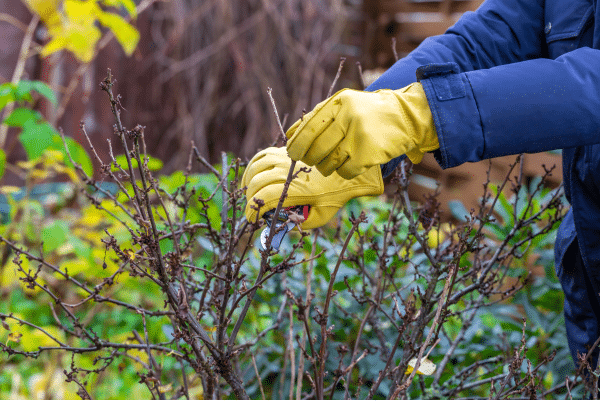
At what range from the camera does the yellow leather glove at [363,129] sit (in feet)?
2.84

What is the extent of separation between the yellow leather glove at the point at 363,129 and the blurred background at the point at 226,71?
2.62 metres

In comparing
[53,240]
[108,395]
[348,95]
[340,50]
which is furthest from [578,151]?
[340,50]

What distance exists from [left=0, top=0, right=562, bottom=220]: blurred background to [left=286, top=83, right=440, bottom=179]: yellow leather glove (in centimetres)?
262

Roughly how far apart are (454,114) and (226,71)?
10.1 ft

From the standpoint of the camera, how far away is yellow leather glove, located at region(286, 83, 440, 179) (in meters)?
0.86

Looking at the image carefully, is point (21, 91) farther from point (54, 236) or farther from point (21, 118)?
point (54, 236)

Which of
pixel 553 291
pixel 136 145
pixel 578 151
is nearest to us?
pixel 136 145

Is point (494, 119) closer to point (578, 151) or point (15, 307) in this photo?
point (578, 151)

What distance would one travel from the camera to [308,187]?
1.11m

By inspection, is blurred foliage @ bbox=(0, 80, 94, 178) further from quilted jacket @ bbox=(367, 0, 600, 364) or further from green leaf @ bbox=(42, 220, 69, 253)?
quilted jacket @ bbox=(367, 0, 600, 364)

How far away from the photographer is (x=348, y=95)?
0.86 m

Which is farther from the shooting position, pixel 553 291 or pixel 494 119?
pixel 553 291

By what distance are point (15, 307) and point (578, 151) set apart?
2.47 m

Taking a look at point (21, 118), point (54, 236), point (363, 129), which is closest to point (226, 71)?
point (21, 118)
